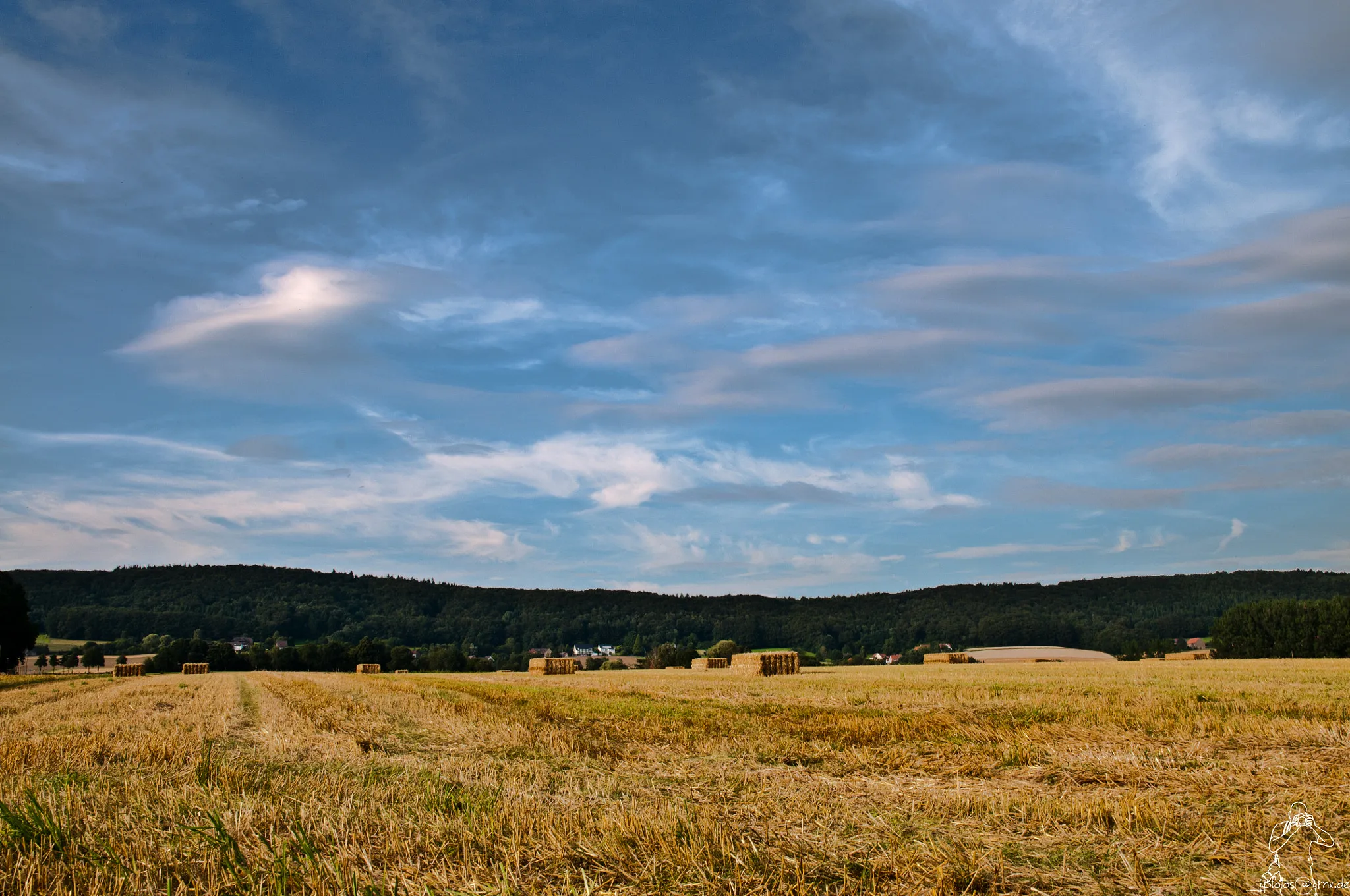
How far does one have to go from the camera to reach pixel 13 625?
2731 inches

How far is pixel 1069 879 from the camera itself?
174 inches

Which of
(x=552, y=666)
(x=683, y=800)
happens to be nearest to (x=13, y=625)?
(x=552, y=666)

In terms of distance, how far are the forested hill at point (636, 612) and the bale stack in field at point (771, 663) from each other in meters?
99.2

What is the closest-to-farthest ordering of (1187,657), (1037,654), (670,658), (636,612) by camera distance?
(1187,657)
(670,658)
(1037,654)
(636,612)

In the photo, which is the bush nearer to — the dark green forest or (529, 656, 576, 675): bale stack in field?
(529, 656, 576, 675): bale stack in field

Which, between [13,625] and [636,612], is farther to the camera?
[636,612]

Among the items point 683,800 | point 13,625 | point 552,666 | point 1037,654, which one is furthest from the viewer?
point 1037,654

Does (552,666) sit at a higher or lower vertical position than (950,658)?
higher

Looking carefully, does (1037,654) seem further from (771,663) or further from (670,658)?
(771,663)

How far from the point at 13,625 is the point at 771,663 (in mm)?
63654

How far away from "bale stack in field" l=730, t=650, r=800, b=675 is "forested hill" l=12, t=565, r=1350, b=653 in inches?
3907

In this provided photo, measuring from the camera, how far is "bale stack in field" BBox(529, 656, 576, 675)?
55.7 meters

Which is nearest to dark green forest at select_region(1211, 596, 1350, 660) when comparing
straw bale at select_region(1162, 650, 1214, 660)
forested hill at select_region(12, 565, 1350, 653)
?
straw bale at select_region(1162, 650, 1214, 660)

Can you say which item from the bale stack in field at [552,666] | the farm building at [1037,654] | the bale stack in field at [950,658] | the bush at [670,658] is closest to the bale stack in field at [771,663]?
the bale stack in field at [552,666]
